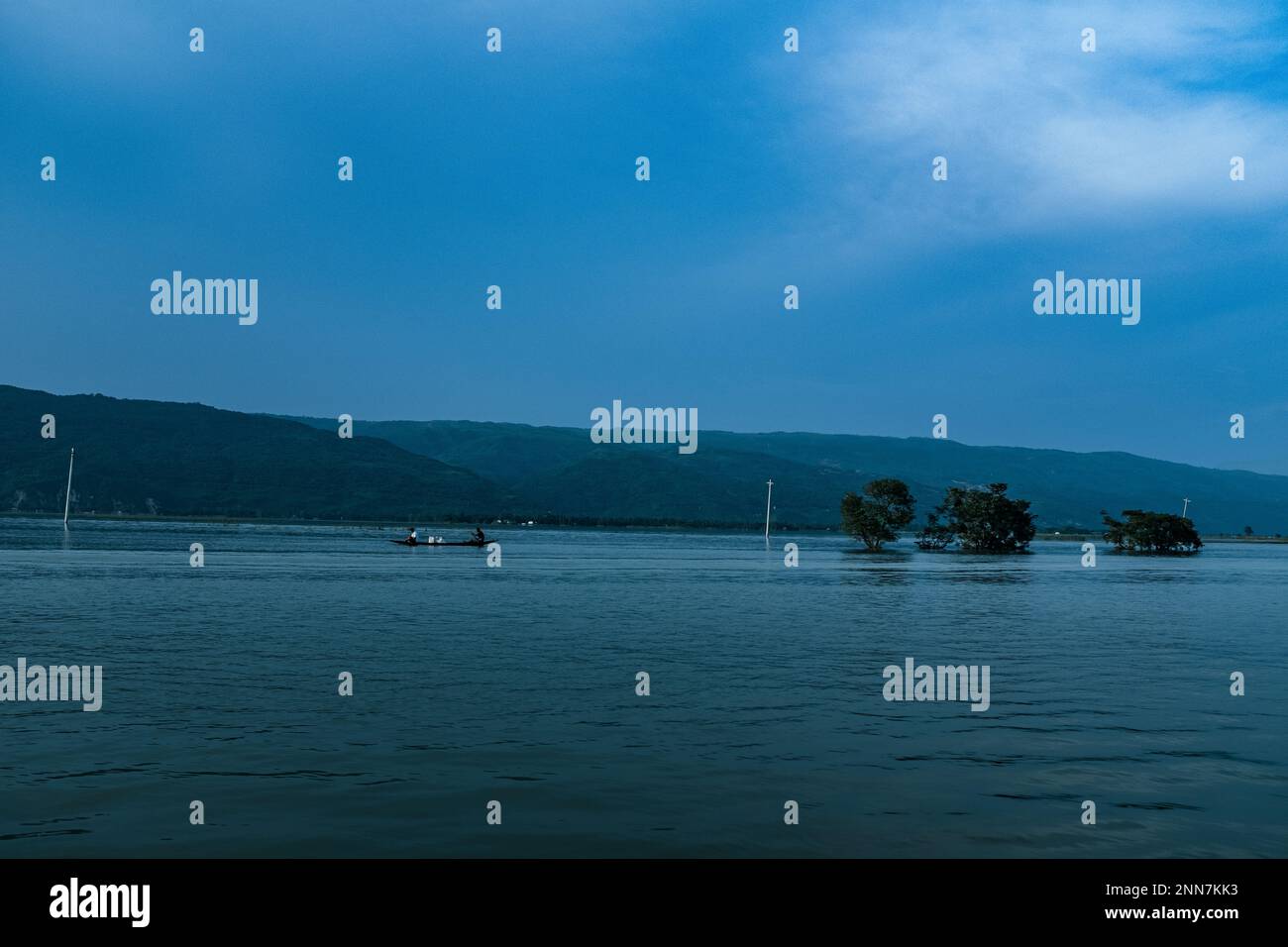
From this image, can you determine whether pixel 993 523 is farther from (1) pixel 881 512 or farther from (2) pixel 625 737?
(2) pixel 625 737

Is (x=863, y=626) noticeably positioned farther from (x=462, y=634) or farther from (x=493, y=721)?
(x=493, y=721)

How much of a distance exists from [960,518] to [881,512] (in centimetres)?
1969

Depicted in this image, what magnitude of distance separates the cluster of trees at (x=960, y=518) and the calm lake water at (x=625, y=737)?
431 feet

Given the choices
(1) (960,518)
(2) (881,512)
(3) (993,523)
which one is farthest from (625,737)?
(1) (960,518)

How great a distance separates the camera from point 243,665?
32906 mm

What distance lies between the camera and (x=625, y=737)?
2339cm

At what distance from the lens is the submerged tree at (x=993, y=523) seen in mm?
190375

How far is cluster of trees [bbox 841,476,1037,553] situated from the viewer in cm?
18425

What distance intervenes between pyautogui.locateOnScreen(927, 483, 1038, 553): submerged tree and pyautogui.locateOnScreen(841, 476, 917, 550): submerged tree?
11527 millimetres
